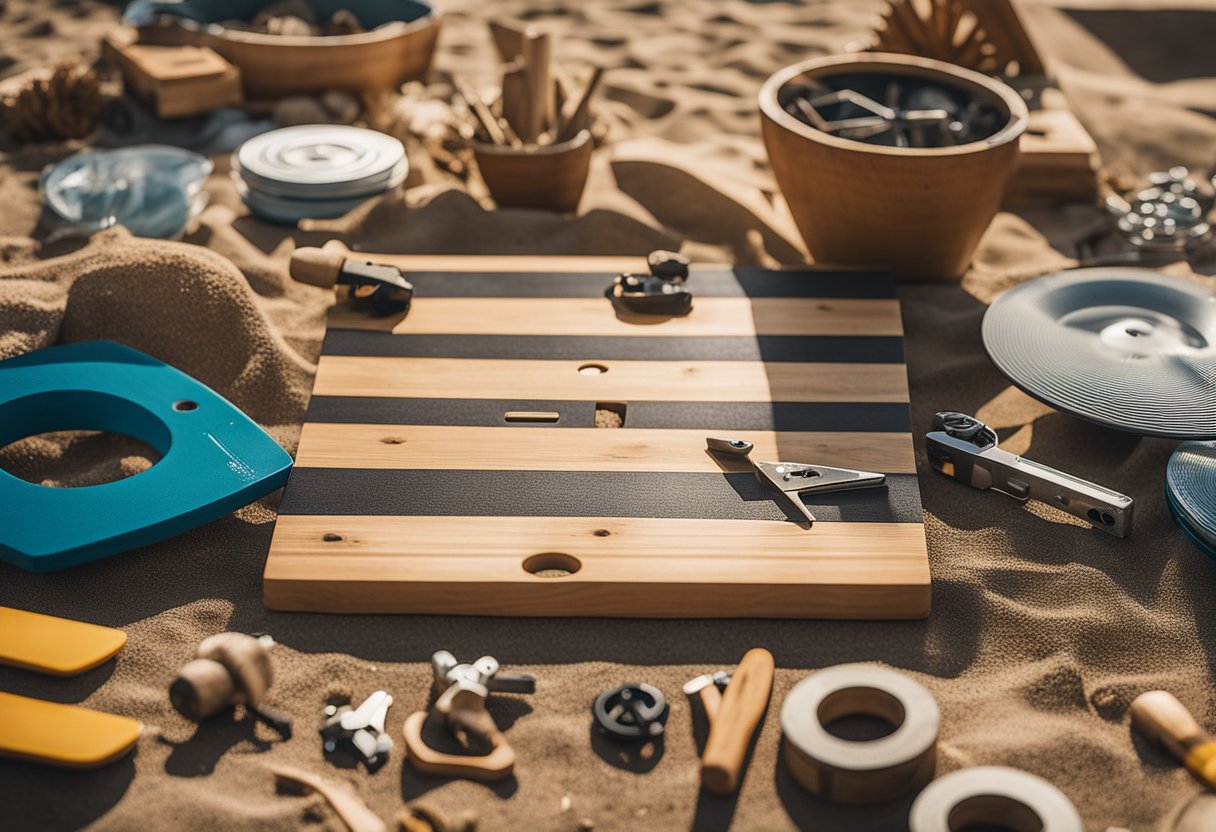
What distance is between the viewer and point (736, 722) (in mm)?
1510

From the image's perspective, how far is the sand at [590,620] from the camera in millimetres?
1456

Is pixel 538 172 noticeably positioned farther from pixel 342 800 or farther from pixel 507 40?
pixel 342 800

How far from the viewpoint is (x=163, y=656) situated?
1.66 meters

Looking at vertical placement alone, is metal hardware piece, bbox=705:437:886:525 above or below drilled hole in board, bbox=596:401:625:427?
above

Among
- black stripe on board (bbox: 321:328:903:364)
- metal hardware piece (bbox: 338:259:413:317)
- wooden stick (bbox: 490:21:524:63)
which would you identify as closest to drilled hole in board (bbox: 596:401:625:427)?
black stripe on board (bbox: 321:328:903:364)

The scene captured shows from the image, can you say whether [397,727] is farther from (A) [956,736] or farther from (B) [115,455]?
(B) [115,455]

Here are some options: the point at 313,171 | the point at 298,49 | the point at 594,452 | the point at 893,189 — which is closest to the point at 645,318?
the point at 594,452

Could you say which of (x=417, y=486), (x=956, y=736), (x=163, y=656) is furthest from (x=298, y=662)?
(x=956, y=736)

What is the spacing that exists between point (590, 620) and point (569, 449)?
1.11 feet

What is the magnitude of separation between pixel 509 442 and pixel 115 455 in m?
0.70

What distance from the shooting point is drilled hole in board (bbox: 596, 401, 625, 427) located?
6.84 feet

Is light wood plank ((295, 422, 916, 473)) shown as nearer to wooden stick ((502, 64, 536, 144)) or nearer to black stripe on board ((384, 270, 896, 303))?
black stripe on board ((384, 270, 896, 303))

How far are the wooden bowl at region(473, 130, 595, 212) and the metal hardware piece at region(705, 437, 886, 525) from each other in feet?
3.46

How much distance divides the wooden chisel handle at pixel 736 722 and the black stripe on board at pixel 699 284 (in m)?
0.95
